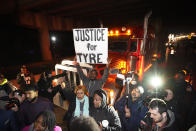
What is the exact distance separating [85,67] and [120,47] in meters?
3.54

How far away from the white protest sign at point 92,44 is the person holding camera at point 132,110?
3.75 feet

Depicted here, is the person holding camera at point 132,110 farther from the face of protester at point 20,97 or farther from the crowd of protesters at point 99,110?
the face of protester at point 20,97

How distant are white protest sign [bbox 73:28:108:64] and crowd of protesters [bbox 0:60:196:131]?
1.82 feet

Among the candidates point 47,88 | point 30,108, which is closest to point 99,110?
point 30,108

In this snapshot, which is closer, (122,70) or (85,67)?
(85,67)

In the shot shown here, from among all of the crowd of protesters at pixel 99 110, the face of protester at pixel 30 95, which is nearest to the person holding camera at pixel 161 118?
the crowd of protesters at pixel 99 110

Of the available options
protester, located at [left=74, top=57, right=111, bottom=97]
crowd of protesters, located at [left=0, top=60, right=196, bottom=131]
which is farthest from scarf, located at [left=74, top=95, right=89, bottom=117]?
protester, located at [left=74, top=57, right=111, bottom=97]

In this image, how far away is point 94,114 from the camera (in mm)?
2705

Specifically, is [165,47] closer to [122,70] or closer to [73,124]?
[122,70]

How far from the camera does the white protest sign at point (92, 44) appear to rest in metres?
2.95

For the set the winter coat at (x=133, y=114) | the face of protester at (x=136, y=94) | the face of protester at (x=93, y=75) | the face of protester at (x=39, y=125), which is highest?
the face of protester at (x=93, y=75)

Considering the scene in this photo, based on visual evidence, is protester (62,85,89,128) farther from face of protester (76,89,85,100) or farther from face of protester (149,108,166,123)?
face of protester (149,108,166,123)

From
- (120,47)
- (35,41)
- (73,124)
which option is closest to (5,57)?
(35,41)

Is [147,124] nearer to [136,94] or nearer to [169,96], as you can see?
[136,94]
